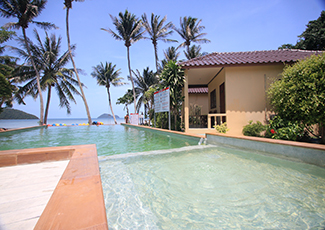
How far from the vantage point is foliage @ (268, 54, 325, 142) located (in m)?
4.83

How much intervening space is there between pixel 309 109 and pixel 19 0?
22249 millimetres

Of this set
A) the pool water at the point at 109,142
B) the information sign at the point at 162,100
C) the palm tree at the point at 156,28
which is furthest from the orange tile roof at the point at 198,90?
the pool water at the point at 109,142

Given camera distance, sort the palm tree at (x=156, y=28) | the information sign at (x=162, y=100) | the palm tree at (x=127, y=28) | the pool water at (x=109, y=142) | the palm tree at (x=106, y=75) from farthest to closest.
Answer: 1. the palm tree at (x=106, y=75)
2. the palm tree at (x=127, y=28)
3. the palm tree at (x=156, y=28)
4. the information sign at (x=162, y=100)
5. the pool water at (x=109, y=142)

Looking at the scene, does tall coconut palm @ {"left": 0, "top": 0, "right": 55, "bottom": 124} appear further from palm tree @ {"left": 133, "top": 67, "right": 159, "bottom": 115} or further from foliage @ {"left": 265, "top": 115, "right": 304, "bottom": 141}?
foliage @ {"left": 265, "top": 115, "right": 304, "bottom": 141}

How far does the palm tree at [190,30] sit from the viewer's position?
2047 cm

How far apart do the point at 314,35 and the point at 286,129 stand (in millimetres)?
Result: 20975

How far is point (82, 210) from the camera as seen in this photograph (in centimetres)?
117

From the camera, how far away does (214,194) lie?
2381 mm

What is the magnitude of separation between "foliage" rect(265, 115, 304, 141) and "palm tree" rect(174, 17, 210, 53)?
17975 mm

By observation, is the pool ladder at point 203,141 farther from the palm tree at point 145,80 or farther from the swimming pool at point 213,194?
the palm tree at point 145,80

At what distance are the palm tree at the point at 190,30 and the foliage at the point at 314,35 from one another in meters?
12.3

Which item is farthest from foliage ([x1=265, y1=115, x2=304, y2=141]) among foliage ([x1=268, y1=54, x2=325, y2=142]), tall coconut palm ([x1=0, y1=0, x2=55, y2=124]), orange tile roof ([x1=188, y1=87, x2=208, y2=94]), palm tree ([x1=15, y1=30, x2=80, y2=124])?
tall coconut palm ([x1=0, y1=0, x2=55, y2=124])

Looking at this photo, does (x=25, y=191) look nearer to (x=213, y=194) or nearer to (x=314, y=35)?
(x=213, y=194)

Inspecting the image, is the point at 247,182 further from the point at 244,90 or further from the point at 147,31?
the point at 147,31
